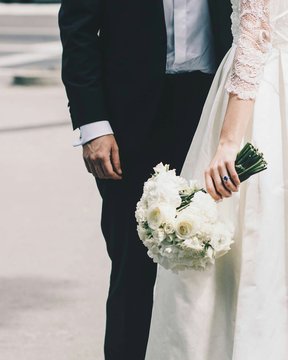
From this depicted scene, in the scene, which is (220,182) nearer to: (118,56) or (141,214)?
(141,214)

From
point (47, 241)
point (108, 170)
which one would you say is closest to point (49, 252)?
point (47, 241)

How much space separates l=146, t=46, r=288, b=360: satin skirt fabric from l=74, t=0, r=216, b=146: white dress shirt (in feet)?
1.08

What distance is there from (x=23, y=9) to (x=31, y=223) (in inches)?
731

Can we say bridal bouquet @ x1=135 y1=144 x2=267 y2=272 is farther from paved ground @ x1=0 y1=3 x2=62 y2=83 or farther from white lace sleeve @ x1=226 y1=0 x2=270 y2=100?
paved ground @ x1=0 y1=3 x2=62 y2=83

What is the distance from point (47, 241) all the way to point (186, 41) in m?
3.12

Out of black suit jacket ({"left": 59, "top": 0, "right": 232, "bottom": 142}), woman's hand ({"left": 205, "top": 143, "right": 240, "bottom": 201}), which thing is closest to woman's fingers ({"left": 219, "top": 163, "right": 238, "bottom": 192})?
woman's hand ({"left": 205, "top": 143, "right": 240, "bottom": 201})

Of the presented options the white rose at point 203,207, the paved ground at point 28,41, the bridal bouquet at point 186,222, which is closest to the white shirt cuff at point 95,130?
the bridal bouquet at point 186,222

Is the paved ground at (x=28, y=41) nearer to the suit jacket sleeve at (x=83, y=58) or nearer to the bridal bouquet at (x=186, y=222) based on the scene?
the suit jacket sleeve at (x=83, y=58)

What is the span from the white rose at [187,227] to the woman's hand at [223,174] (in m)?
0.11

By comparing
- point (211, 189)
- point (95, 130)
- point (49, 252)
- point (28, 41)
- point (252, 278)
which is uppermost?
point (28, 41)

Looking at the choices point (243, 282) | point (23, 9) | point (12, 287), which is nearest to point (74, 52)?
point (243, 282)

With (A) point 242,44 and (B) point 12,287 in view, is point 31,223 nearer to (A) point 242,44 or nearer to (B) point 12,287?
(B) point 12,287

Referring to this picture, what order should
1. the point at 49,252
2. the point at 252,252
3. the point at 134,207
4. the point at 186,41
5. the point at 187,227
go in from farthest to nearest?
the point at 49,252 → the point at 134,207 → the point at 186,41 → the point at 252,252 → the point at 187,227

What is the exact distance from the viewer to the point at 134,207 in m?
3.52
